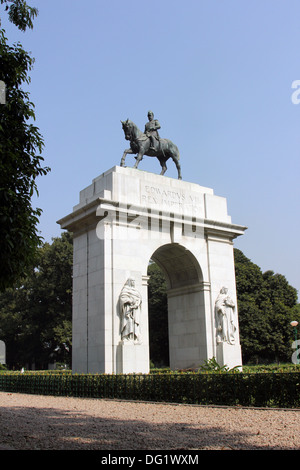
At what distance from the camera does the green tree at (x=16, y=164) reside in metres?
8.33

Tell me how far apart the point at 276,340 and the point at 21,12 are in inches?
1283

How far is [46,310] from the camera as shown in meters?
40.2

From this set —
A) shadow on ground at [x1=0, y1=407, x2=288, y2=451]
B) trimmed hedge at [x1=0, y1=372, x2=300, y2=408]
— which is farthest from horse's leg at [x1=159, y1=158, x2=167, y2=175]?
shadow on ground at [x1=0, y1=407, x2=288, y2=451]

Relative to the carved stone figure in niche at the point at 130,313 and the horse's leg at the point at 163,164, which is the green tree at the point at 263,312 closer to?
the horse's leg at the point at 163,164

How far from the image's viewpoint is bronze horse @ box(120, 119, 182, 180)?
20.0 metres

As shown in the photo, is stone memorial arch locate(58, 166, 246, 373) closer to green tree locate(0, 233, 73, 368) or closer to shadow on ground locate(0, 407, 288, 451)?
shadow on ground locate(0, 407, 288, 451)

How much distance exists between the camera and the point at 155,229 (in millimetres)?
19469

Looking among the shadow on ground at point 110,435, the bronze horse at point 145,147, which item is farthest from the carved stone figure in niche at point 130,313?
the shadow on ground at point 110,435

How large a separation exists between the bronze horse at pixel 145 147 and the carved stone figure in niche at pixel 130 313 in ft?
18.2

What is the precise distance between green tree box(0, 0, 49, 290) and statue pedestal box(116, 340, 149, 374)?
27.9 ft

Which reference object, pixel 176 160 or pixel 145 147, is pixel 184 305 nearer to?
pixel 176 160
